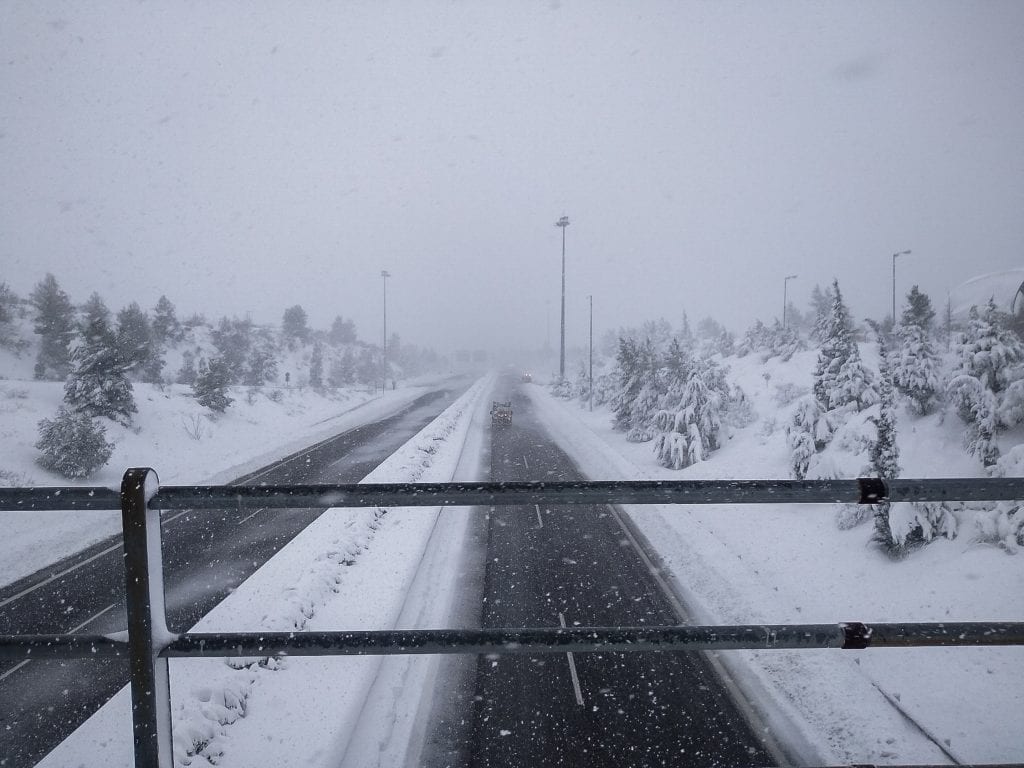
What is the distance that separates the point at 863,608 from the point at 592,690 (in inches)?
212

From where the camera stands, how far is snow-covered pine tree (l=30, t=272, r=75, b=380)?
135 ft

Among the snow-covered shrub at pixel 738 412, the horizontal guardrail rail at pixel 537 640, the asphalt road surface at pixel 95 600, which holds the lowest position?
the asphalt road surface at pixel 95 600

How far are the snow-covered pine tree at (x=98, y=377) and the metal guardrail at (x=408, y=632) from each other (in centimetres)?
2557

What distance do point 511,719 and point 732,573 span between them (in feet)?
19.5

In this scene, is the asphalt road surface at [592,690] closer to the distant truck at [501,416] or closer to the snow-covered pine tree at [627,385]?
the snow-covered pine tree at [627,385]

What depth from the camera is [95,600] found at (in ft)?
28.9

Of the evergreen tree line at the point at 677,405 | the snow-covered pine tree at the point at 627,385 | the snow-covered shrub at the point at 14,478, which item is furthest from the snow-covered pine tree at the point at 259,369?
the evergreen tree line at the point at 677,405

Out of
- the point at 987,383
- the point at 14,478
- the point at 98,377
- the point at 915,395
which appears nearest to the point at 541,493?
the point at 987,383

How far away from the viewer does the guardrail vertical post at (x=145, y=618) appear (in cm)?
163

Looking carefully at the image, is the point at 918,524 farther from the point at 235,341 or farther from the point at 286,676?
the point at 235,341

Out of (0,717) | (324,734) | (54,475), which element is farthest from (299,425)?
(324,734)

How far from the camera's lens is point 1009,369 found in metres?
12.3

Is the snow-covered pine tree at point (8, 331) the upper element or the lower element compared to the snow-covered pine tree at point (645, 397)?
upper

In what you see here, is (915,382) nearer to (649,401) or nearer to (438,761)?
(649,401)
